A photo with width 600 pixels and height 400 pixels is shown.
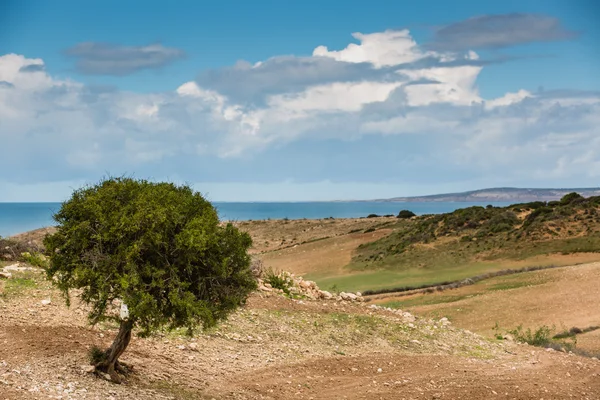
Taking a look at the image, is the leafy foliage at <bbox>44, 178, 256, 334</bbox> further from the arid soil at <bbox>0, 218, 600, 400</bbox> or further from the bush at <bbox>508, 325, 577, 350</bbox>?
the bush at <bbox>508, 325, 577, 350</bbox>

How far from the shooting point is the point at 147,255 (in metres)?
11.8

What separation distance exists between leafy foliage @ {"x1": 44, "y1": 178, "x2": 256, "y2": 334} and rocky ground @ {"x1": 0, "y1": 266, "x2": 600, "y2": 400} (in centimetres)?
164

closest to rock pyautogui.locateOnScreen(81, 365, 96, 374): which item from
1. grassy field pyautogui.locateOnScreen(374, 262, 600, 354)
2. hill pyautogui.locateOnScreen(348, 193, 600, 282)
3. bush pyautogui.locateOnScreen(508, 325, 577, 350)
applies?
bush pyautogui.locateOnScreen(508, 325, 577, 350)

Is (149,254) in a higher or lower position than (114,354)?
higher

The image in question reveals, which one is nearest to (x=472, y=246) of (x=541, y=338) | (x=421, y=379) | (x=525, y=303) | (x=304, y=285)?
(x=525, y=303)

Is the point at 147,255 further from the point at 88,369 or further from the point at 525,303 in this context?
the point at 525,303

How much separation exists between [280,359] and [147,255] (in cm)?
558

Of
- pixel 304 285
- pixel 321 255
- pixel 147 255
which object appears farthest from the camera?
pixel 321 255

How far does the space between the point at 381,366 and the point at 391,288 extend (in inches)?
856

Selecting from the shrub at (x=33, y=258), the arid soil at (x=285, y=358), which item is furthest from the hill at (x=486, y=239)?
the shrub at (x=33, y=258)

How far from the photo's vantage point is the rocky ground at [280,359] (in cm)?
1267

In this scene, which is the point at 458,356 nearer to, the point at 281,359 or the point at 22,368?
the point at 281,359

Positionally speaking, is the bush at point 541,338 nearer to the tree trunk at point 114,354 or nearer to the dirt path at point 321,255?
the tree trunk at point 114,354

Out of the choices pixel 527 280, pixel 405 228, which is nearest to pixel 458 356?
pixel 527 280
